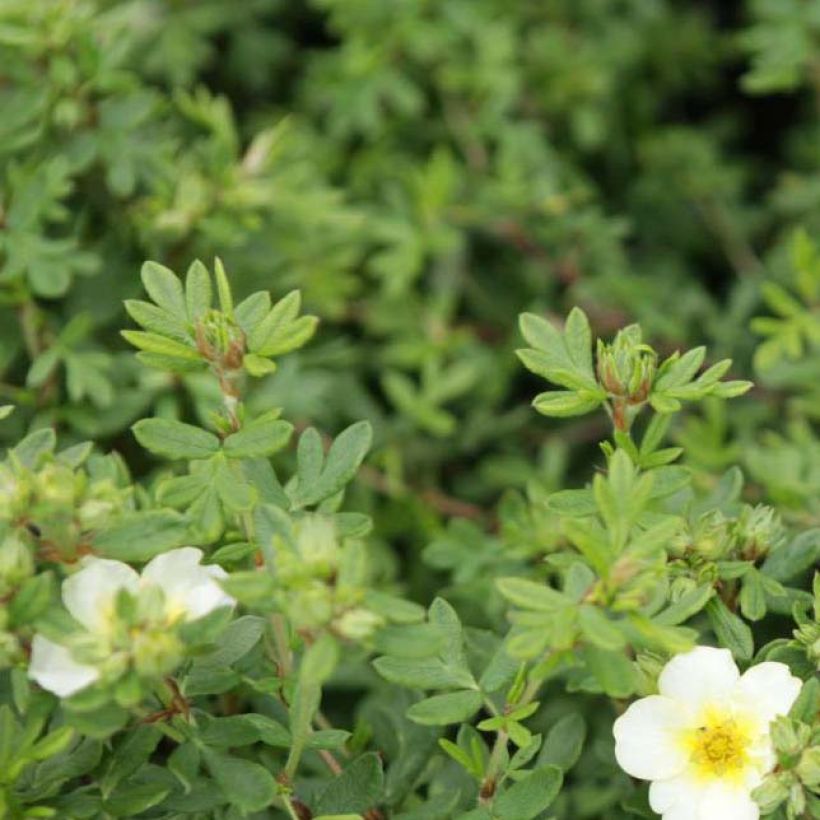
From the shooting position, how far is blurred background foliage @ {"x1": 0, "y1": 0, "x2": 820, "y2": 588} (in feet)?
6.06

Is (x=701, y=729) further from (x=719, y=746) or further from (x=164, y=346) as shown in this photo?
(x=164, y=346)

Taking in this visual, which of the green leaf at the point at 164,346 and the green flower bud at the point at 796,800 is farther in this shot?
the green leaf at the point at 164,346

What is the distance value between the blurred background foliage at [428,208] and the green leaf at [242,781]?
1.97 ft

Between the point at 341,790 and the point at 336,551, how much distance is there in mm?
351

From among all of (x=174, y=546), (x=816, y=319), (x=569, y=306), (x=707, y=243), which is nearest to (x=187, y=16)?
(x=569, y=306)

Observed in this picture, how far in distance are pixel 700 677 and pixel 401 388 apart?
108 cm

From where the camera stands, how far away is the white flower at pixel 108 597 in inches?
44.3

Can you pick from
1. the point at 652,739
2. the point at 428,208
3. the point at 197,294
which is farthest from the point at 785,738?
the point at 428,208

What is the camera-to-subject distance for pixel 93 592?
45.5 inches

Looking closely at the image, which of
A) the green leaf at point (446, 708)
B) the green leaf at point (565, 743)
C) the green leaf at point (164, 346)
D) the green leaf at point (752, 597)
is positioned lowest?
the green leaf at point (565, 743)

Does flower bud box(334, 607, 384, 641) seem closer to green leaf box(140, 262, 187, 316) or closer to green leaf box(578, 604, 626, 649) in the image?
green leaf box(578, 604, 626, 649)

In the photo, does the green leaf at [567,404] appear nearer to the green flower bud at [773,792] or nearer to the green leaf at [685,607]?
the green leaf at [685,607]

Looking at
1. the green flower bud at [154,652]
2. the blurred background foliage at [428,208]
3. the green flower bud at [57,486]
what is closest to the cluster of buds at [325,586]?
the green flower bud at [154,652]

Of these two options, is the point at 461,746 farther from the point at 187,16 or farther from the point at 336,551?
the point at 187,16
